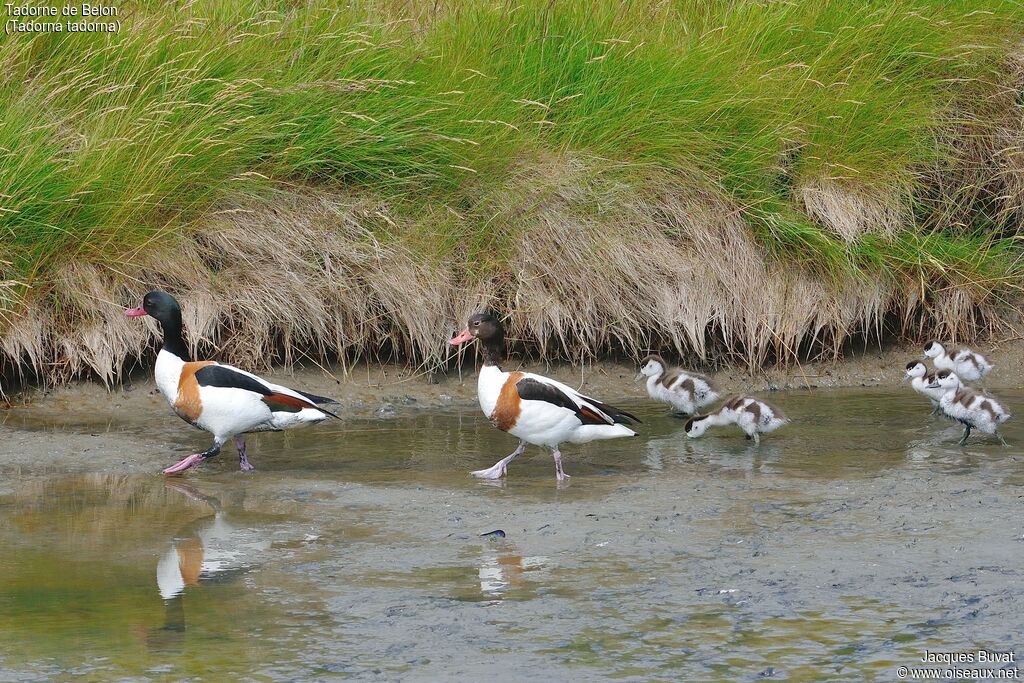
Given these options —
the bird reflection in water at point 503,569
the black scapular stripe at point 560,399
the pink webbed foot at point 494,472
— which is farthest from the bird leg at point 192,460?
the bird reflection in water at point 503,569

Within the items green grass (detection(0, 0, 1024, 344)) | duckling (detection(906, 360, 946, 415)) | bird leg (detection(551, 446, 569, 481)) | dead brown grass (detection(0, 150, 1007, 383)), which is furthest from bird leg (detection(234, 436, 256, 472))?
duckling (detection(906, 360, 946, 415))

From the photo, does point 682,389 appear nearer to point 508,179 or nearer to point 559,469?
point 559,469

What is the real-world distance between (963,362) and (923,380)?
0.92 metres

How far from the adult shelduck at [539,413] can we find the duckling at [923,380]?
2336 millimetres

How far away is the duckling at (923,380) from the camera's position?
27.7ft

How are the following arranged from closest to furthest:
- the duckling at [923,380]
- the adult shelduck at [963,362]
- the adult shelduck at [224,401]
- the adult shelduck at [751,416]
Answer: the adult shelduck at [224,401]
the adult shelduck at [751,416]
the duckling at [923,380]
the adult shelduck at [963,362]

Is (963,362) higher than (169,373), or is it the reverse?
(169,373)

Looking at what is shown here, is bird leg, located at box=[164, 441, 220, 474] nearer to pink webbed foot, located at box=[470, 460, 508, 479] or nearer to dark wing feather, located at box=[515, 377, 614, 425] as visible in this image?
pink webbed foot, located at box=[470, 460, 508, 479]

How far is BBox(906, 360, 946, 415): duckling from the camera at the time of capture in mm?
8453

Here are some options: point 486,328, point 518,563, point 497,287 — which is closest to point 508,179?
point 497,287

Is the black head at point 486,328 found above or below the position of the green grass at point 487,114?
below

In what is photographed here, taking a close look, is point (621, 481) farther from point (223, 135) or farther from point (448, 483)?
point (223, 135)

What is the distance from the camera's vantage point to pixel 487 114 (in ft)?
32.7

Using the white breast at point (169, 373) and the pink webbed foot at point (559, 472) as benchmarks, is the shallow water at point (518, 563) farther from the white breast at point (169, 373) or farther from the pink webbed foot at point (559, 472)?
the white breast at point (169, 373)
